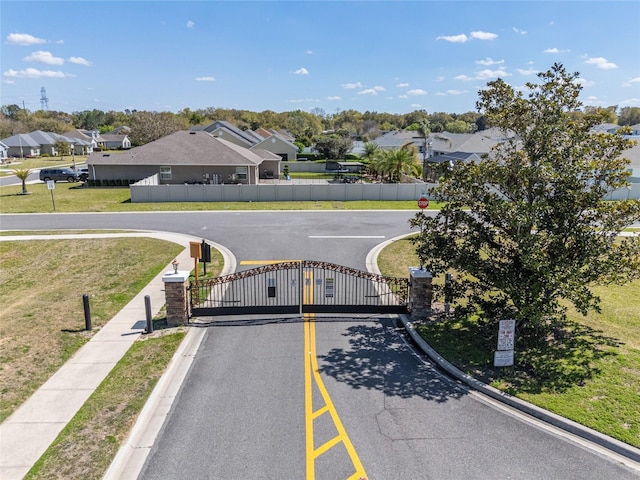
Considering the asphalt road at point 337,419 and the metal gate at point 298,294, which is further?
the metal gate at point 298,294

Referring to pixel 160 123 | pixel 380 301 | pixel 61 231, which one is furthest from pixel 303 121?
pixel 380 301

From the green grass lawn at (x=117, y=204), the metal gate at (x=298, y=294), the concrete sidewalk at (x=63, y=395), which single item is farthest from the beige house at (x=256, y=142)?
the concrete sidewalk at (x=63, y=395)

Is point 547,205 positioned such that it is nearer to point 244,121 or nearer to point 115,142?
point 115,142

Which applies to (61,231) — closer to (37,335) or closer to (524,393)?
(37,335)

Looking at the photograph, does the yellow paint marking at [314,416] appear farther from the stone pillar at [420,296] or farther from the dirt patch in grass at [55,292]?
the dirt patch in grass at [55,292]

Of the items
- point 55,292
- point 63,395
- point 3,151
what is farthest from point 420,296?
point 3,151

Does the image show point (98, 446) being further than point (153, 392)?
No

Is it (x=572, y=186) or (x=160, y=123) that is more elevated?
(x=160, y=123)
